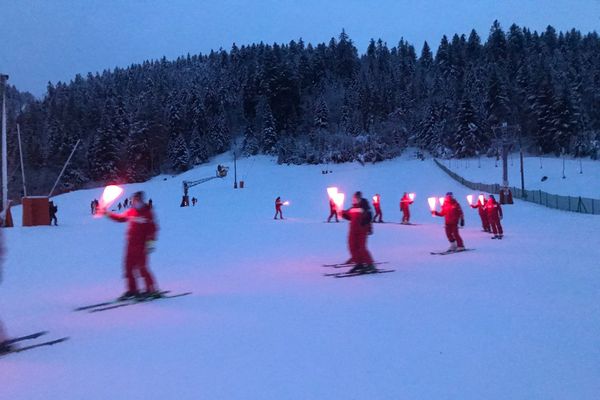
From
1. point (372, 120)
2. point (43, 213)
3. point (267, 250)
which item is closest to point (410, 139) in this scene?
point (372, 120)

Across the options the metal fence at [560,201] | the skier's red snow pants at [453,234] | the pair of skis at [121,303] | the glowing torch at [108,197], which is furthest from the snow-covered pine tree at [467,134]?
the glowing torch at [108,197]

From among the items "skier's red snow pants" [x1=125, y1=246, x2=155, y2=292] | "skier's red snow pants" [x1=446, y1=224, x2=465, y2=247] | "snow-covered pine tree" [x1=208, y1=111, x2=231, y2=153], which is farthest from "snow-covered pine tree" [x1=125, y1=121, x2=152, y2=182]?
"skier's red snow pants" [x1=125, y1=246, x2=155, y2=292]

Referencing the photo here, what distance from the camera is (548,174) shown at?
212ft

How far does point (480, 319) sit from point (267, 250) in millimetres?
10976

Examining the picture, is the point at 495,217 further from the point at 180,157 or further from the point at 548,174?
the point at 180,157

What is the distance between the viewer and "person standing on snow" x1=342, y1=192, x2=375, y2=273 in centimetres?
1224

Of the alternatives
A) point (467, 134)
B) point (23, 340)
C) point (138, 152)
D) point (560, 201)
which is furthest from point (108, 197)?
point (138, 152)

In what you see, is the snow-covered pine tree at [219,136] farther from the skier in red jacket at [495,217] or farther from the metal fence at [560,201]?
the skier in red jacket at [495,217]

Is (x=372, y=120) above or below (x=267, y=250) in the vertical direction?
above

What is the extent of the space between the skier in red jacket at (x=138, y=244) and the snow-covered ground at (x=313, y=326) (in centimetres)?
70

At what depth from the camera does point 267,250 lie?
17.8 meters

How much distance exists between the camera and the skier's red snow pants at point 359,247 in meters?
12.2

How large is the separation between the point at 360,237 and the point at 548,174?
59.9 m

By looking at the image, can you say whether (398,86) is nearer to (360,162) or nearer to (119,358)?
(360,162)
